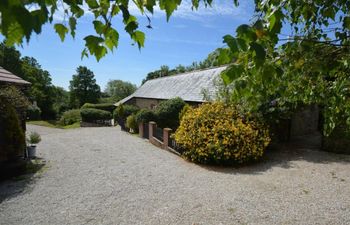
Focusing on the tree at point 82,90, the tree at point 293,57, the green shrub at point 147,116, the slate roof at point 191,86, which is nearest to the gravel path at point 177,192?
the tree at point 293,57

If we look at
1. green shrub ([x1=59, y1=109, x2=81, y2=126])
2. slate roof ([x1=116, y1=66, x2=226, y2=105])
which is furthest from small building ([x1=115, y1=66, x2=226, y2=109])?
green shrub ([x1=59, y1=109, x2=81, y2=126])

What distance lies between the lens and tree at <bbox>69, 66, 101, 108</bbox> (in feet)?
170

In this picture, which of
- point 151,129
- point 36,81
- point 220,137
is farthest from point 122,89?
point 220,137

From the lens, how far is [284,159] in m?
10.5

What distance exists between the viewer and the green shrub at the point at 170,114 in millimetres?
17141

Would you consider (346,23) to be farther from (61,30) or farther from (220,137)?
(220,137)

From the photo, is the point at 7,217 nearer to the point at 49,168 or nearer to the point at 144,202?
the point at 144,202

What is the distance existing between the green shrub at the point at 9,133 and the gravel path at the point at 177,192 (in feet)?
3.92

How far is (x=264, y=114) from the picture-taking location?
11.9 meters

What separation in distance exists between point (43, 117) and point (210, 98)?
124 feet

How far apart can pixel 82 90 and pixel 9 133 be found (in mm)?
46131

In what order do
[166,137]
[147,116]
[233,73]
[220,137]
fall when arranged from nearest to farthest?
1. [233,73]
2. [220,137]
3. [166,137]
4. [147,116]

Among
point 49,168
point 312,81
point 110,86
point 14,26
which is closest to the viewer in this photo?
point 14,26

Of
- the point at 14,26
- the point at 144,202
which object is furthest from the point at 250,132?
the point at 14,26
